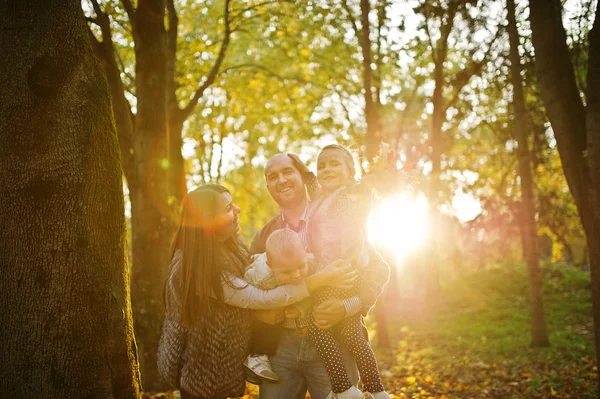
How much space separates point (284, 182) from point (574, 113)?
149 inches

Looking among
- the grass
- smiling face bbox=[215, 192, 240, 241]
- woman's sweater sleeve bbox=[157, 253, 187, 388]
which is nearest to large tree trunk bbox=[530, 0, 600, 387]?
the grass

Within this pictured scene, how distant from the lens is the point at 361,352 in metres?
3.38

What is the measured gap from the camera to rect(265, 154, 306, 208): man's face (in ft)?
12.7

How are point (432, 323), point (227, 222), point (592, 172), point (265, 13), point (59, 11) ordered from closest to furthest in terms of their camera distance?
point (59, 11) < point (227, 222) < point (592, 172) < point (265, 13) < point (432, 323)

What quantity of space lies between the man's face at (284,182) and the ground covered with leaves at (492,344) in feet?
14.4

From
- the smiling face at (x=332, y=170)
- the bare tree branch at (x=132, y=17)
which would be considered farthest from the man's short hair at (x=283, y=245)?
the bare tree branch at (x=132, y=17)

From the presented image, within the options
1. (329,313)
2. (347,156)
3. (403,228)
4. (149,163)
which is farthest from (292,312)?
(403,228)

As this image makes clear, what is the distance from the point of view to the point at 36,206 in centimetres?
277

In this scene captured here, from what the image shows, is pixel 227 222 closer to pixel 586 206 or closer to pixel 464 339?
pixel 586 206

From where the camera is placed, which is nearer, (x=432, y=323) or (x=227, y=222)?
(x=227, y=222)

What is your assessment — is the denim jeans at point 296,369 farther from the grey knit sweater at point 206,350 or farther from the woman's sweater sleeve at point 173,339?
the woman's sweater sleeve at point 173,339

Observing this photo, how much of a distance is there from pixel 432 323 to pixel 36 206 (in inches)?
538

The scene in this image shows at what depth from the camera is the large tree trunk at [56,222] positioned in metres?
2.71

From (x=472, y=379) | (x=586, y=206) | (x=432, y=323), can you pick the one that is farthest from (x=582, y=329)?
(x=586, y=206)
